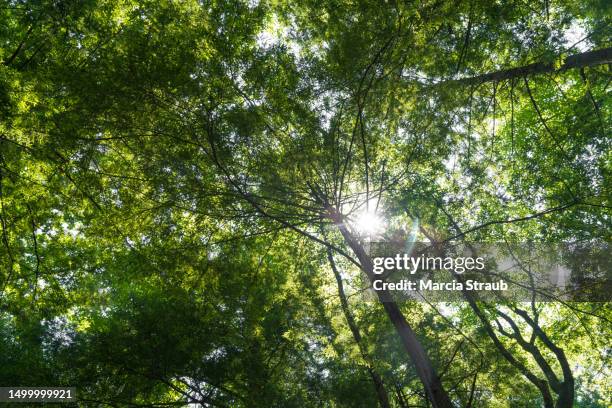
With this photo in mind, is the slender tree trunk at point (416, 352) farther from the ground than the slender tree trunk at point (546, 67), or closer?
closer

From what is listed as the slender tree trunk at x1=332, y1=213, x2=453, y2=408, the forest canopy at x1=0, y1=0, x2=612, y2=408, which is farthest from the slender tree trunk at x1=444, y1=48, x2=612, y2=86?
the slender tree trunk at x1=332, y1=213, x2=453, y2=408

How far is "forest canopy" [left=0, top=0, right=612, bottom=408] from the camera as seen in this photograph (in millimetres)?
4609

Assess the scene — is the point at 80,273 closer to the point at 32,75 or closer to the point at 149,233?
the point at 149,233

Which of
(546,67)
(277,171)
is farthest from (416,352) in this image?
(546,67)

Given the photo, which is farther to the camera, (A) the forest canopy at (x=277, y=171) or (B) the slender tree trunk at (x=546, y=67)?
(A) the forest canopy at (x=277, y=171)

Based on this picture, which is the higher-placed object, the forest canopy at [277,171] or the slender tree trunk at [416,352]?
the forest canopy at [277,171]

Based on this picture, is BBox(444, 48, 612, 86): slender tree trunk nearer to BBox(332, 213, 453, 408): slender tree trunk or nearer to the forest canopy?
the forest canopy

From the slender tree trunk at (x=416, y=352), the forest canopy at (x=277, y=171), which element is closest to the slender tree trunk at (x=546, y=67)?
the forest canopy at (x=277, y=171)

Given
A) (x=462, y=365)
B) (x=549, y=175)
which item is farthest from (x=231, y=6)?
(x=462, y=365)

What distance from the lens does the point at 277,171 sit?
5383 millimetres

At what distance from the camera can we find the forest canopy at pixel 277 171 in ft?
15.1

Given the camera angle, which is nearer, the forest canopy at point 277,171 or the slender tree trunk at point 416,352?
the slender tree trunk at point 416,352

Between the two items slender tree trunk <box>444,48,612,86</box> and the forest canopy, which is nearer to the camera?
slender tree trunk <box>444,48,612,86</box>

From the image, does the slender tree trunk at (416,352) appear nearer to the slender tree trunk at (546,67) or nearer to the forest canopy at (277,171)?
the forest canopy at (277,171)
